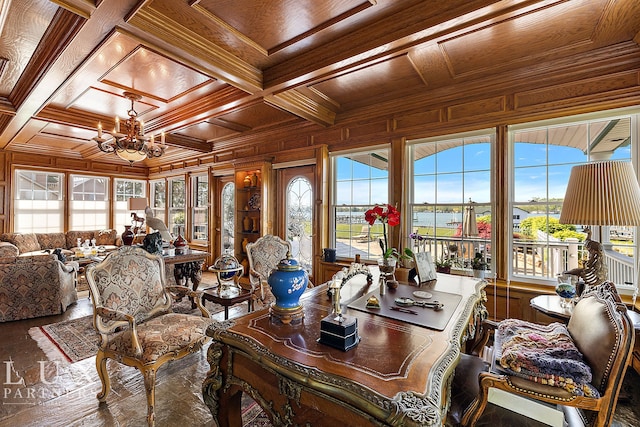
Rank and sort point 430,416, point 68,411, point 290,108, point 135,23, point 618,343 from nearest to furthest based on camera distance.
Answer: point 430,416, point 618,343, point 68,411, point 135,23, point 290,108

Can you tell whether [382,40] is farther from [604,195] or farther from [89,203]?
[89,203]

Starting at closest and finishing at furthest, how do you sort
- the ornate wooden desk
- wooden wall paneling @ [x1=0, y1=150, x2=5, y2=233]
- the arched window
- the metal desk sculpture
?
1. the ornate wooden desk
2. the metal desk sculpture
3. the arched window
4. wooden wall paneling @ [x1=0, y1=150, x2=5, y2=233]

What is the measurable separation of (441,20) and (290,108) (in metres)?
1.96

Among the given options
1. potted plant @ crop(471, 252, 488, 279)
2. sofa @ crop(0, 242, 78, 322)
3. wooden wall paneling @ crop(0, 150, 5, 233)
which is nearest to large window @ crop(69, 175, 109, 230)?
wooden wall paneling @ crop(0, 150, 5, 233)

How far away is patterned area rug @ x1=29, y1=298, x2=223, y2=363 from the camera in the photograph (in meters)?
2.65

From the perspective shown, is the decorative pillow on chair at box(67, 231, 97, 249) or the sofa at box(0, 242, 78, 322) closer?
the sofa at box(0, 242, 78, 322)

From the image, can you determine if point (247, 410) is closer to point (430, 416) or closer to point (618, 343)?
point (430, 416)

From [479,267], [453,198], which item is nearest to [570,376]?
[479,267]

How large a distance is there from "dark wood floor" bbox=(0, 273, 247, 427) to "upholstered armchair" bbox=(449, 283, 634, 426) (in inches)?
63.6

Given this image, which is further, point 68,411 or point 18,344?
point 18,344

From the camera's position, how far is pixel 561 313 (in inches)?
77.2

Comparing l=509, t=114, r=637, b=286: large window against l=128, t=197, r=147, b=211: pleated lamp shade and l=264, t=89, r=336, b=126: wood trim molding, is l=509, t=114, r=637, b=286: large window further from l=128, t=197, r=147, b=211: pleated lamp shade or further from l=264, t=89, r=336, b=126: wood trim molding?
l=128, t=197, r=147, b=211: pleated lamp shade

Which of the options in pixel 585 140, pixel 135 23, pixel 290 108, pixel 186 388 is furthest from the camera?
pixel 290 108

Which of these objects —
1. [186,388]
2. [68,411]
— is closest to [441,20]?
[186,388]
